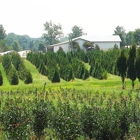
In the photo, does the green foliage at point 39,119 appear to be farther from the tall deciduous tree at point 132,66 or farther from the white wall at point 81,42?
the white wall at point 81,42

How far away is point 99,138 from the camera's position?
9.30m

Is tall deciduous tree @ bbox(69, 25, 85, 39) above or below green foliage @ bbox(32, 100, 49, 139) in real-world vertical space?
above

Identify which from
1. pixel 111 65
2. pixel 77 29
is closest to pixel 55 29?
pixel 77 29

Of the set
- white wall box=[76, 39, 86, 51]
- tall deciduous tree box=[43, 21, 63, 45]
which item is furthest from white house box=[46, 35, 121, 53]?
tall deciduous tree box=[43, 21, 63, 45]

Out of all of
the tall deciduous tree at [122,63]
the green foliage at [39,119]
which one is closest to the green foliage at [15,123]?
the green foliage at [39,119]

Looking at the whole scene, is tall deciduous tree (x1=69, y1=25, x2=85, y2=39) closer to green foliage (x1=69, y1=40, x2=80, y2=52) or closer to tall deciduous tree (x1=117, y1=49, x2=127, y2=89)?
green foliage (x1=69, y1=40, x2=80, y2=52)

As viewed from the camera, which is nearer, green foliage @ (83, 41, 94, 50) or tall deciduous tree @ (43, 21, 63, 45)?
green foliage @ (83, 41, 94, 50)

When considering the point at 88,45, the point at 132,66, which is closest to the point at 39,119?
the point at 132,66

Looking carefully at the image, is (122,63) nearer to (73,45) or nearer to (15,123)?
(15,123)

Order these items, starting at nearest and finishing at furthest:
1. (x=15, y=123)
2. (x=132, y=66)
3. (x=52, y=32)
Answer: (x=15, y=123) < (x=132, y=66) < (x=52, y=32)

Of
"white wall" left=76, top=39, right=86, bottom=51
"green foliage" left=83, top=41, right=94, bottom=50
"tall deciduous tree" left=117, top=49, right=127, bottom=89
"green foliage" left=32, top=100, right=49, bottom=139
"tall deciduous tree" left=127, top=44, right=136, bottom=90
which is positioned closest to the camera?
"green foliage" left=32, top=100, right=49, bottom=139

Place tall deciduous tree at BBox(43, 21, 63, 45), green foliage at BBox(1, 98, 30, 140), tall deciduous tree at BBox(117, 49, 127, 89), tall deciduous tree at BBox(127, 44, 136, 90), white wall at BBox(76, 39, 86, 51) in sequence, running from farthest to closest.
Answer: tall deciduous tree at BBox(43, 21, 63, 45) < white wall at BBox(76, 39, 86, 51) < tall deciduous tree at BBox(117, 49, 127, 89) < tall deciduous tree at BBox(127, 44, 136, 90) < green foliage at BBox(1, 98, 30, 140)

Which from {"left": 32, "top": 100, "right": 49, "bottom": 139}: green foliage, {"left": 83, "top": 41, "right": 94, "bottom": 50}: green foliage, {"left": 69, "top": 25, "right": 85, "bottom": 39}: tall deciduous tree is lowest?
{"left": 32, "top": 100, "right": 49, "bottom": 139}: green foliage

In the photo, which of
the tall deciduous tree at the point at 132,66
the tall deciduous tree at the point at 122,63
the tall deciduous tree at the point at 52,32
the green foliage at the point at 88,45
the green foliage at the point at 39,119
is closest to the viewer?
the green foliage at the point at 39,119
